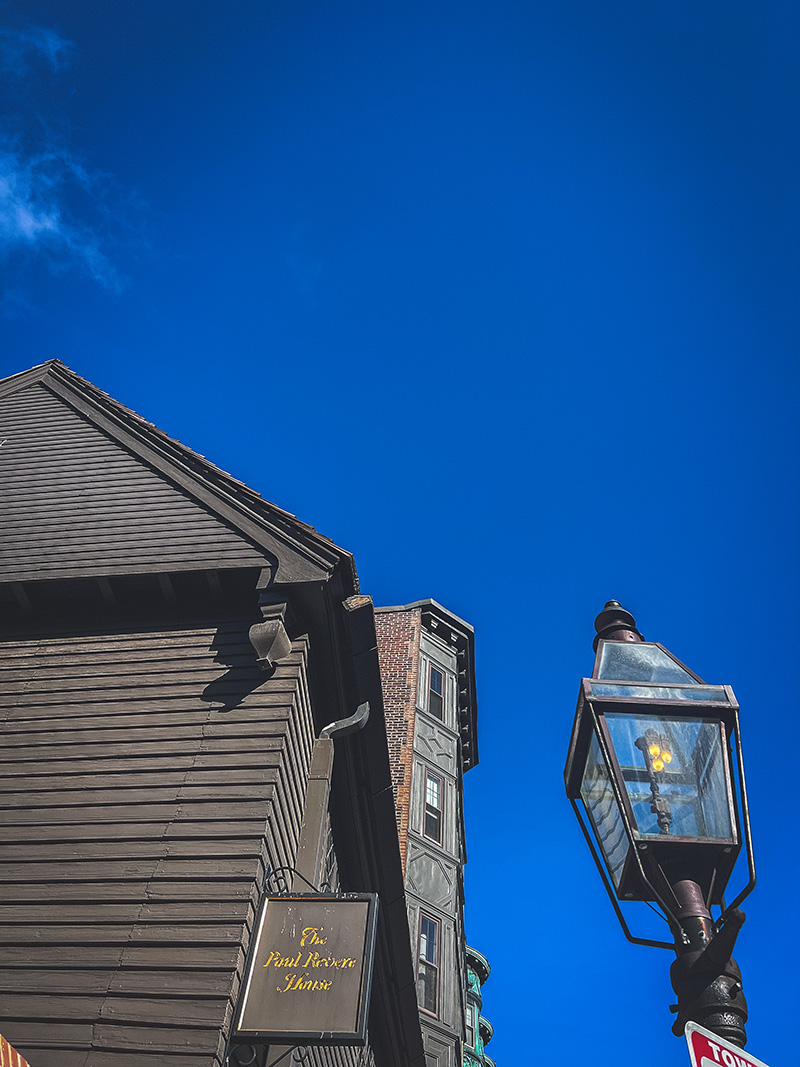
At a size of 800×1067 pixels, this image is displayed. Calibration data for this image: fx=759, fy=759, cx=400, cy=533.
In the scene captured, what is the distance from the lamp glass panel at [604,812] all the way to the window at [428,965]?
15.0 metres

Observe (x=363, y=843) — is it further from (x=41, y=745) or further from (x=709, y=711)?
(x=709, y=711)

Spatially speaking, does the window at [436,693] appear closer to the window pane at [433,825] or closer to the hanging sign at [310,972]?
the window pane at [433,825]

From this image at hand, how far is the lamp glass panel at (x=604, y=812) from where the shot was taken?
132 inches

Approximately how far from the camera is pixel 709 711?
3562mm

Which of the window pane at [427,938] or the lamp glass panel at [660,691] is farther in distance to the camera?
the window pane at [427,938]

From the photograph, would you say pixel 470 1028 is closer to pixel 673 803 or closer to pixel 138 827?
pixel 138 827

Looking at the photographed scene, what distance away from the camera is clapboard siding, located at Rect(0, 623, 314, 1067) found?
546cm

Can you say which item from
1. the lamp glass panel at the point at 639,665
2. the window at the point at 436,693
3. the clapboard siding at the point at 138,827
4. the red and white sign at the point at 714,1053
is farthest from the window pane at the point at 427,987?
the red and white sign at the point at 714,1053

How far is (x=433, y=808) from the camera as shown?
2158 centimetres

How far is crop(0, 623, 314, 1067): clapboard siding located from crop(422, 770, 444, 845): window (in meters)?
14.1

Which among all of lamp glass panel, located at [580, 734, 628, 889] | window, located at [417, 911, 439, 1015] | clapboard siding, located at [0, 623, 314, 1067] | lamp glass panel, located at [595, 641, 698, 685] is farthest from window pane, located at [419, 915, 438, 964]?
lamp glass panel, located at [595, 641, 698, 685]

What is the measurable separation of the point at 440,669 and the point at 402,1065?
1493cm

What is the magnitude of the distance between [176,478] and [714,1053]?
28.3 ft

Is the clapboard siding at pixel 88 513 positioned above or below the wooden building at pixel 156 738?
above
